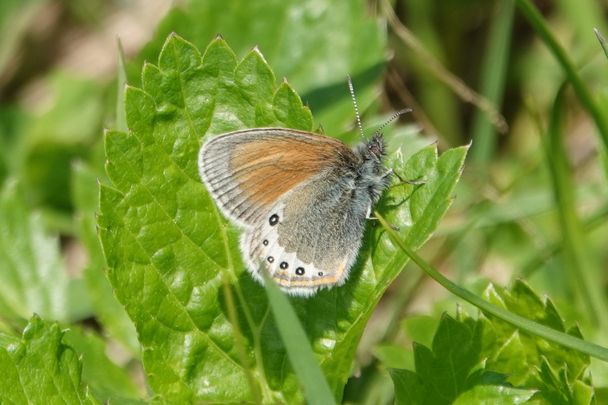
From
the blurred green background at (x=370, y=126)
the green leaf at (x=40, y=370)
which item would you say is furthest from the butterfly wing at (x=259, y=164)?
the green leaf at (x=40, y=370)

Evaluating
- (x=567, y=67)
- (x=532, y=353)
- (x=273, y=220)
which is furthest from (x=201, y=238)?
(x=567, y=67)

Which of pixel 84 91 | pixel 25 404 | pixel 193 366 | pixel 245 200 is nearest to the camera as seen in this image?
pixel 25 404

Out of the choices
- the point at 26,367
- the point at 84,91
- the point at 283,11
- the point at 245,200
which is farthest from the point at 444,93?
the point at 26,367

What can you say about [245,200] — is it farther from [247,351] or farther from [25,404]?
[25,404]

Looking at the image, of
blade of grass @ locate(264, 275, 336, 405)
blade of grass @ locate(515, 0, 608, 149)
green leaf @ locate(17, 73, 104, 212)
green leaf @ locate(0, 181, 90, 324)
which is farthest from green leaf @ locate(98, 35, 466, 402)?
green leaf @ locate(17, 73, 104, 212)

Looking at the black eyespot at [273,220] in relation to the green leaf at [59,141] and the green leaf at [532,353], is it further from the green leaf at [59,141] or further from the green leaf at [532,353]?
Answer: the green leaf at [59,141]

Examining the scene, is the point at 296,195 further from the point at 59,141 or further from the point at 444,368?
Answer: the point at 59,141

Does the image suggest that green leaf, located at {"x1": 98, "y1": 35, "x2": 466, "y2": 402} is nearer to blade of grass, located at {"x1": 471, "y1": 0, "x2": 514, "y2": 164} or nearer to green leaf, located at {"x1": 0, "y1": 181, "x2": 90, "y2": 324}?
green leaf, located at {"x1": 0, "y1": 181, "x2": 90, "y2": 324}
